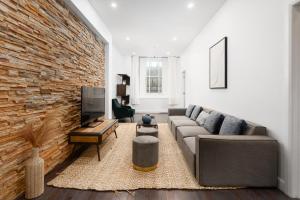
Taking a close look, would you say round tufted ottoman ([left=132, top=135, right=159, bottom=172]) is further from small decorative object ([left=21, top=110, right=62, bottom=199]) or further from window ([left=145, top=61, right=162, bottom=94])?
window ([left=145, top=61, right=162, bottom=94])

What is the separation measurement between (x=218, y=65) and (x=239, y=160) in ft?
7.33

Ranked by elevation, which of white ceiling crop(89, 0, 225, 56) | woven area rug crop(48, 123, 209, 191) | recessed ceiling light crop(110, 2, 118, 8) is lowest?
woven area rug crop(48, 123, 209, 191)

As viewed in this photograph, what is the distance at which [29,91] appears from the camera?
2035mm

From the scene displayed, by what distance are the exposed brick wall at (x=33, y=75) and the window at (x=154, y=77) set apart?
6.17 meters

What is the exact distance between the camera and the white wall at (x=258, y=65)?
1.97 meters

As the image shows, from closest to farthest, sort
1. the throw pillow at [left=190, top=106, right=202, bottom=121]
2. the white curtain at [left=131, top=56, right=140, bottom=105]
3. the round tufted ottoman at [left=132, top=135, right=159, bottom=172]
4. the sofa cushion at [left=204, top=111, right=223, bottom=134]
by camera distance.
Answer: the round tufted ottoman at [left=132, top=135, right=159, bottom=172] → the sofa cushion at [left=204, top=111, right=223, bottom=134] → the throw pillow at [left=190, top=106, right=202, bottom=121] → the white curtain at [left=131, top=56, right=140, bottom=105]

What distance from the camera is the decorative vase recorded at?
1.87 metres

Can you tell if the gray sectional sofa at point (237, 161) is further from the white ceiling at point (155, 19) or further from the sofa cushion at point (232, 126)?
the white ceiling at point (155, 19)

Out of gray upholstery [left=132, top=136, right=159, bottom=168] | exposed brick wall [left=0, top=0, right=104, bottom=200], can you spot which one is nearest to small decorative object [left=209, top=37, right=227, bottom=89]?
gray upholstery [left=132, top=136, right=159, bottom=168]

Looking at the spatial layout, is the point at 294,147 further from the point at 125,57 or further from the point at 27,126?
the point at 125,57

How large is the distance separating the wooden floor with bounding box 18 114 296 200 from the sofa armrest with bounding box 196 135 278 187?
0.32ft

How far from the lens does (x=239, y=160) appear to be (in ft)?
6.71

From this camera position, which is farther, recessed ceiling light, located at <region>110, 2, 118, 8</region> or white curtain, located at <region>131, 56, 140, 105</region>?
white curtain, located at <region>131, 56, 140, 105</region>

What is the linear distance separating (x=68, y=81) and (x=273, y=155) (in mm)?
3184
